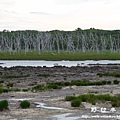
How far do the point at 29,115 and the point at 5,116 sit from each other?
4.34ft

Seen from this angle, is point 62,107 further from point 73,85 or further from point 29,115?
point 73,85

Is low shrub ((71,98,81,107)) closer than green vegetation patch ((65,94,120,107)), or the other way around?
low shrub ((71,98,81,107))

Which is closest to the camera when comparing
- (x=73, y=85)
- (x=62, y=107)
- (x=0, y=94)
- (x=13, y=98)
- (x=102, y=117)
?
(x=102, y=117)

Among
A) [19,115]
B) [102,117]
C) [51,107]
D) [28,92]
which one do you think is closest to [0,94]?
[28,92]

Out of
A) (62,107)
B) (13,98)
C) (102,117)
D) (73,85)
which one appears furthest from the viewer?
(73,85)

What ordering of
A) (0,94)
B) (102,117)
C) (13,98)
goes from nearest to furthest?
1. (102,117)
2. (13,98)
3. (0,94)

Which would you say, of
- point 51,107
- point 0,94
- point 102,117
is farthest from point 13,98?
point 102,117

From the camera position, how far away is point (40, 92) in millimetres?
34250

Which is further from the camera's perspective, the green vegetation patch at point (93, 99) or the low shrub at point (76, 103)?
the green vegetation patch at point (93, 99)

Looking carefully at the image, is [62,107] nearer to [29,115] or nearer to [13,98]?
[29,115]

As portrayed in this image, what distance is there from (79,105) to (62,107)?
108 cm

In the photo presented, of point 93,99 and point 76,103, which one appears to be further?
point 93,99

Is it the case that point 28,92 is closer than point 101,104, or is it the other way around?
point 101,104

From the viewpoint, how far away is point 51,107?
25328mm
